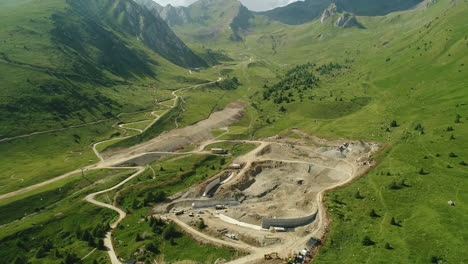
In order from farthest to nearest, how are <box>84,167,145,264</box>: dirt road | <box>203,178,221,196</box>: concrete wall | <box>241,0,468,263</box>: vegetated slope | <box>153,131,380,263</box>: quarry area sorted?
<box>203,178,221,196</box>: concrete wall
<box>153,131,380,263</box>: quarry area
<box>84,167,145,264</box>: dirt road
<box>241,0,468,263</box>: vegetated slope

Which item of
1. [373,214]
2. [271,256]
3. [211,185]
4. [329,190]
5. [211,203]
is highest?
[373,214]

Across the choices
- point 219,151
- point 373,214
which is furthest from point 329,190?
point 219,151

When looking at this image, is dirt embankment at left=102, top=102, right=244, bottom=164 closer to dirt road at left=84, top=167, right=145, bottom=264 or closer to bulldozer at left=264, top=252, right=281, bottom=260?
dirt road at left=84, top=167, right=145, bottom=264

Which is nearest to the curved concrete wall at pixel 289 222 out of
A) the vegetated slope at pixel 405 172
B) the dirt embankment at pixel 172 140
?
the vegetated slope at pixel 405 172

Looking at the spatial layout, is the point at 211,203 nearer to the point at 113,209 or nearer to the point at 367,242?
the point at 113,209

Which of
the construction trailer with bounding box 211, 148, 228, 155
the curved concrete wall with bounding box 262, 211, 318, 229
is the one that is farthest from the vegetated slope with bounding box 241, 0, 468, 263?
the construction trailer with bounding box 211, 148, 228, 155

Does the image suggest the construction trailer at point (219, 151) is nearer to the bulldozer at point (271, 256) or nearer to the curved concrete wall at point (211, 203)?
the curved concrete wall at point (211, 203)

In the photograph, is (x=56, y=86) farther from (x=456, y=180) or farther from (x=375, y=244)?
(x=456, y=180)

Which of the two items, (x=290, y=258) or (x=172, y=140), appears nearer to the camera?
(x=290, y=258)
